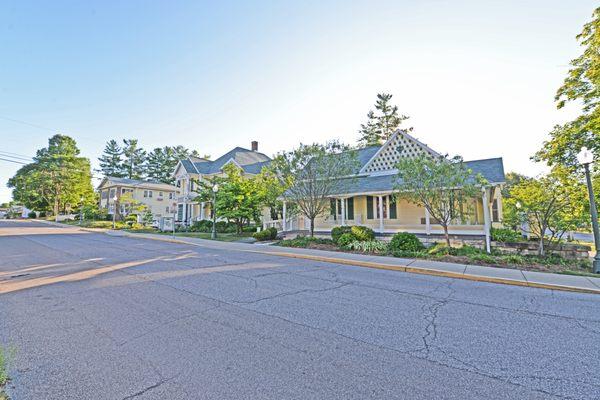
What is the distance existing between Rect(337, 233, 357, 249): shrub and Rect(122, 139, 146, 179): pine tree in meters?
63.9

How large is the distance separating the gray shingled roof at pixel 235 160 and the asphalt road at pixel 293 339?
76.7 ft

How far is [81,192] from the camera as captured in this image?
180 ft

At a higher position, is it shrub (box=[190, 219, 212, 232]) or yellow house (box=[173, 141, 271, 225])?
yellow house (box=[173, 141, 271, 225])

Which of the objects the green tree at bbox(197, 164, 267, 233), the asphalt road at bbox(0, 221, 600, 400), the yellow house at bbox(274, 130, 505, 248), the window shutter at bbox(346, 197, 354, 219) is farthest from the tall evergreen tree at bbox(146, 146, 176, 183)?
the asphalt road at bbox(0, 221, 600, 400)

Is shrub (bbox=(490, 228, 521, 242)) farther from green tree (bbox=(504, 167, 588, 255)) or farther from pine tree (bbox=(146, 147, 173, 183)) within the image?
pine tree (bbox=(146, 147, 173, 183))

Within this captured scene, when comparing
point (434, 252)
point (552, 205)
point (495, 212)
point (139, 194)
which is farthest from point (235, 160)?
point (552, 205)

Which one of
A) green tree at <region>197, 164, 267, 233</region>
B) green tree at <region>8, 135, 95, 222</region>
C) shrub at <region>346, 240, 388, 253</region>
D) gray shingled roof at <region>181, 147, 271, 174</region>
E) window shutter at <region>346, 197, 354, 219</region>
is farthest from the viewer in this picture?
green tree at <region>8, 135, 95, 222</region>

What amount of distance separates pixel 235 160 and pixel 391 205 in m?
18.0

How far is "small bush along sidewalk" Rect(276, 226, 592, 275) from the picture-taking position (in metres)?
9.56

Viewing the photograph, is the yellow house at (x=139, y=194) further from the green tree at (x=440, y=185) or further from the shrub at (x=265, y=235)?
the green tree at (x=440, y=185)

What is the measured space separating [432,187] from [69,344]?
1215cm

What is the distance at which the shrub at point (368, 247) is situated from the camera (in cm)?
1252

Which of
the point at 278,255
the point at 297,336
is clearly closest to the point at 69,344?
the point at 297,336

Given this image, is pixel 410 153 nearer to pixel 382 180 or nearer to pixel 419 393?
pixel 382 180
